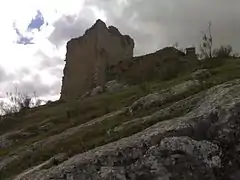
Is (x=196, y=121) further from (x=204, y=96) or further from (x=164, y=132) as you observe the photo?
(x=204, y=96)

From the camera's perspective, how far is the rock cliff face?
7706cm

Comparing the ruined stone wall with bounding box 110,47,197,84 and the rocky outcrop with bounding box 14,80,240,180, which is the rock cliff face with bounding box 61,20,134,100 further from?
the rocky outcrop with bounding box 14,80,240,180

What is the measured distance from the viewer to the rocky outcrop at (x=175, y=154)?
1002 centimetres

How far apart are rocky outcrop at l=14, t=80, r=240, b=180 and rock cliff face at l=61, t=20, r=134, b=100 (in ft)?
210

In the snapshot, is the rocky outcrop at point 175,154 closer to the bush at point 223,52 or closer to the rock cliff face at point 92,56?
the bush at point 223,52

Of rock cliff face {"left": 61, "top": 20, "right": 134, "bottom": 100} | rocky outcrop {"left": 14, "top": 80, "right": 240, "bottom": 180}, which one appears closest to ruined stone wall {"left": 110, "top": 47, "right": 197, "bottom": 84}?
rock cliff face {"left": 61, "top": 20, "right": 134, "bottom": 100}

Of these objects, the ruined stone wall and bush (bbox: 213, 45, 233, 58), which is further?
the ruined stone wall

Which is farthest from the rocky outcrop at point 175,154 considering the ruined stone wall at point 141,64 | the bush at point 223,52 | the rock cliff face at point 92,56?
the rock cliff face at point 92,56

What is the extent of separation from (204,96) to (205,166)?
383cm

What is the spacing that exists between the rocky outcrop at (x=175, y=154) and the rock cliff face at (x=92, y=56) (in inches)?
2517

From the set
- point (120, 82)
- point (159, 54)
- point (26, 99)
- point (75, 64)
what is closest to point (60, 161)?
point (26, 99)

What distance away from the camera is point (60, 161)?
12258 millimetres

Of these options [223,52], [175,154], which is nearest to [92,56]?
[223,52]

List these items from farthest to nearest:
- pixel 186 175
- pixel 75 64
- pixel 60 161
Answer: pixel 75 64, pixel 60 161, pixel 186 175
